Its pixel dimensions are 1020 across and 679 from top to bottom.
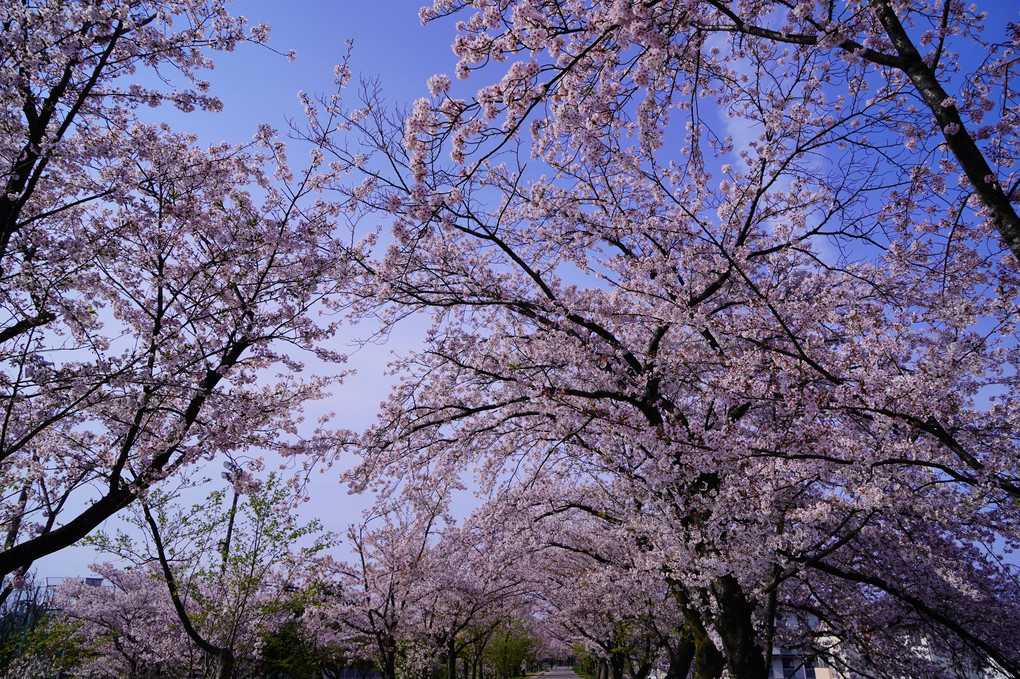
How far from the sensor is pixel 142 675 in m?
18.1

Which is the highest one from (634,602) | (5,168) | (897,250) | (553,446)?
(897,250)

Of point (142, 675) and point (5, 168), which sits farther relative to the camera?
point (142, 675)

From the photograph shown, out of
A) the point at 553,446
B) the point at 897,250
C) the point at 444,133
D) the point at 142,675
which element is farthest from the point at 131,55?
the point at 142,675

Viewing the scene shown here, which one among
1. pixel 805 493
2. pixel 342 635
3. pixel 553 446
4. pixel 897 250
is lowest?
pixel 342 635

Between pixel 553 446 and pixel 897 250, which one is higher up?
pixel 897 250

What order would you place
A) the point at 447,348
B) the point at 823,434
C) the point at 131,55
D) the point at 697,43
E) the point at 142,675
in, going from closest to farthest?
the point at 697,43
the point at 131,55
the point at 823,434
the point at 447,348
the point at 142,675

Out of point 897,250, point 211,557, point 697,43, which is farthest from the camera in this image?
point 211,557

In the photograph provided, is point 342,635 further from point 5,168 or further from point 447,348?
point 5,168

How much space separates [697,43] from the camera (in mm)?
5516

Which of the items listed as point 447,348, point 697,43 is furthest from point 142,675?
point 697,43

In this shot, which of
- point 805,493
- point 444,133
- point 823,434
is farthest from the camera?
point 805,493

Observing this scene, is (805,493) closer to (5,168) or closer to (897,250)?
(897,250)

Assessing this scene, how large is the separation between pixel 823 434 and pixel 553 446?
483 cm

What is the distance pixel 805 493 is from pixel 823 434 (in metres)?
2.50
